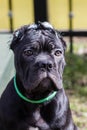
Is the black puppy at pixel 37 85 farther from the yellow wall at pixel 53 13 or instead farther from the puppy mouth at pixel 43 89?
the yellow wall at pixel 53 13

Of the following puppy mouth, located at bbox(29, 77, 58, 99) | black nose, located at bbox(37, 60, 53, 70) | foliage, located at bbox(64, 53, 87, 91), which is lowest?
foliage, located at bbox(64, 53, 87, 91)

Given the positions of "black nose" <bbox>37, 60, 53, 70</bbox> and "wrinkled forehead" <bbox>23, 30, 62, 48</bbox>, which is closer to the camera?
"black nose" <bbox>37, 60, 53, 70</bbox>

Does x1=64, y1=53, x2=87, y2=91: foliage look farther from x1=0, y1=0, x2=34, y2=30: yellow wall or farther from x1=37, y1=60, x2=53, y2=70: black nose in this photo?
x1=37, y1=60, x2=53, y2=70: black nose

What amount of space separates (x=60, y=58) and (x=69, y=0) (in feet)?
13.0

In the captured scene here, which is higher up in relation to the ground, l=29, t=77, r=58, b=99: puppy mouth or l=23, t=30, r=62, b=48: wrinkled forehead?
l=23, t=30, r=62, b=48: wrinkled forehead

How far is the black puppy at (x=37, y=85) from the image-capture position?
4.34 meters

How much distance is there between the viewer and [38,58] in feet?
14.2

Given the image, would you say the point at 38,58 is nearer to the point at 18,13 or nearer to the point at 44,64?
the point at 44,64

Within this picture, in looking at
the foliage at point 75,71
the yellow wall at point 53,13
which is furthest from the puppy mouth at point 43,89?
the yellow wall at point 53,13

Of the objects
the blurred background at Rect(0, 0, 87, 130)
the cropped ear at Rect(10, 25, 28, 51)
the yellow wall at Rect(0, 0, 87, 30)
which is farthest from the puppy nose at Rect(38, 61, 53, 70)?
the yellow wall at Rect(0, 0, 87, 30)

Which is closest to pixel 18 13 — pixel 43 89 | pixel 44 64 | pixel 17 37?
pixel 17 37

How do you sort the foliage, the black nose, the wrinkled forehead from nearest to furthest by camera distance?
the black nose, the wrinkled forehead, the foliage

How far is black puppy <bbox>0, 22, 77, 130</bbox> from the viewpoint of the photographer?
4336 millimetres

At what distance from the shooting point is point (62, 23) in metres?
8.48
